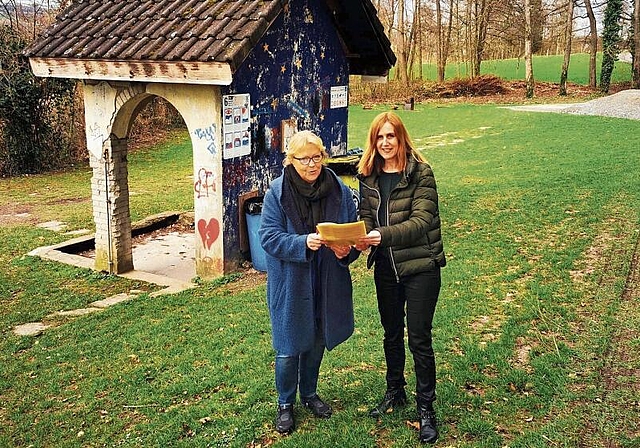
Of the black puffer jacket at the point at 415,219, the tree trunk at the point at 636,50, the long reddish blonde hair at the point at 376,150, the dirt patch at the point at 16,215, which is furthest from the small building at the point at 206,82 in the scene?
the tree trunk at the point at 636,50

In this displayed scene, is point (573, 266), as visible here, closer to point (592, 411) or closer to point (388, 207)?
point (592, 411)

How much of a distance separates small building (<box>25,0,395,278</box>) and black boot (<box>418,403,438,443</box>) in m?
4.85

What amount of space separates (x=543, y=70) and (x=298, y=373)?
4990 cm

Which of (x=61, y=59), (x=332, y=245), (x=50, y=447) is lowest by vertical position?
(x=50, y=447)

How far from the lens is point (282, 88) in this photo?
9.77 m

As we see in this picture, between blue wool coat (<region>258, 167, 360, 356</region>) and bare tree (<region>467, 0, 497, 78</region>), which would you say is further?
bare tree (<region>467, 0, 497, 78</region>)

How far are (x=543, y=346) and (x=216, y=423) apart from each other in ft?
9.71

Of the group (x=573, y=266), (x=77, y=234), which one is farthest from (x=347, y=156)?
(x=77, y=234)

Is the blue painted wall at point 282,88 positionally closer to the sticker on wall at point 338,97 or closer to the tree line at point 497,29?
the sticker on wall at point 338,97

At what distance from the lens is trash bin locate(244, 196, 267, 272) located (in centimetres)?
913

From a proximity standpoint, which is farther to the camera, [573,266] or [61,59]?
[61,59]

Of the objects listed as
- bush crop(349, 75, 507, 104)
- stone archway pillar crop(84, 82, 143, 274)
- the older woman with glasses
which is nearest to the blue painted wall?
stone archway pillar crop(84, 82, 143, 274)

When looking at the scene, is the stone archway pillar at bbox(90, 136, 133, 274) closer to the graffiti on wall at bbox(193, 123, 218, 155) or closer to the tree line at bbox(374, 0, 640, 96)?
the graffiti on wall at bbox(193, 123, 218, 155)

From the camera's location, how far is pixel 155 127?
86.5ft
